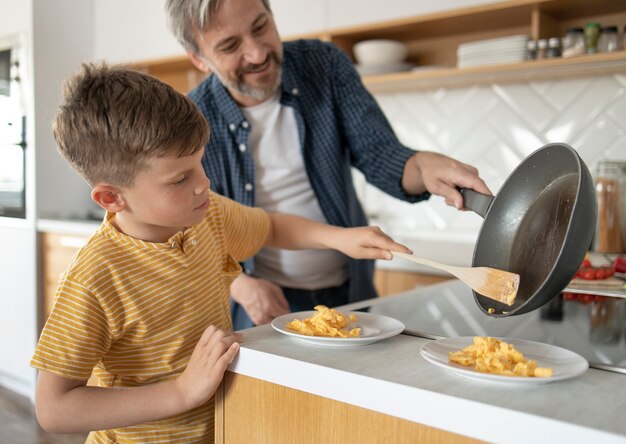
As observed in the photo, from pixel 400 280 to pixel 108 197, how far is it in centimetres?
153

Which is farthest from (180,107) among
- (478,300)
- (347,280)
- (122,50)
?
(122,50)

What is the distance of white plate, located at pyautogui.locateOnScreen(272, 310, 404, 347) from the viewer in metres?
0.83

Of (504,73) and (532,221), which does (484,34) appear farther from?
(532,221)

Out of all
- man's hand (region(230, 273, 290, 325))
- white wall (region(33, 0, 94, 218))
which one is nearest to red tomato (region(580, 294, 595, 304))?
man's hand (region(230, 273, 290, 325))

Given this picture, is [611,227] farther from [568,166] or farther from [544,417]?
[544,417]

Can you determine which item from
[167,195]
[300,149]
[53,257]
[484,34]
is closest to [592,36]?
[484,34]

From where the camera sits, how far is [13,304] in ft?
11.5

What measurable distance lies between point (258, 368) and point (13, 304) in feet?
10.2

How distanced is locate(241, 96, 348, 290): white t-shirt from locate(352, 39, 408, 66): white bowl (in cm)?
114

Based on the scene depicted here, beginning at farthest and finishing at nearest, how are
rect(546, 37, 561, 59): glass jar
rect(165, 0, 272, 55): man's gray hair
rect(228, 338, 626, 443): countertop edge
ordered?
1. rect(546, 37, 561, 59): glass jar
2. rect(165, 0, 272, 55): man's gray hair
3. rect(228, 338, 626, 443): countertop edge

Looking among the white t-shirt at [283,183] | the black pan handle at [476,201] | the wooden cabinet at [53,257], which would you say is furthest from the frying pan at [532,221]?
the wooden cabinet at [53,257]

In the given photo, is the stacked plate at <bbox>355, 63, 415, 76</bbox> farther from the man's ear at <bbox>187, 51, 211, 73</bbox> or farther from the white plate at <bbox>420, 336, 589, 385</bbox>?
the white plate at <bbox>420, 336, 589, 385</bbox>

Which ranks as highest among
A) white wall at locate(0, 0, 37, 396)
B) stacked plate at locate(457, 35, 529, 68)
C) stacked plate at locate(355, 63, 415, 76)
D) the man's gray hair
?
stacked plate at locate(457, 35, 529, 68)

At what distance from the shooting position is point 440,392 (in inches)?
26.2
